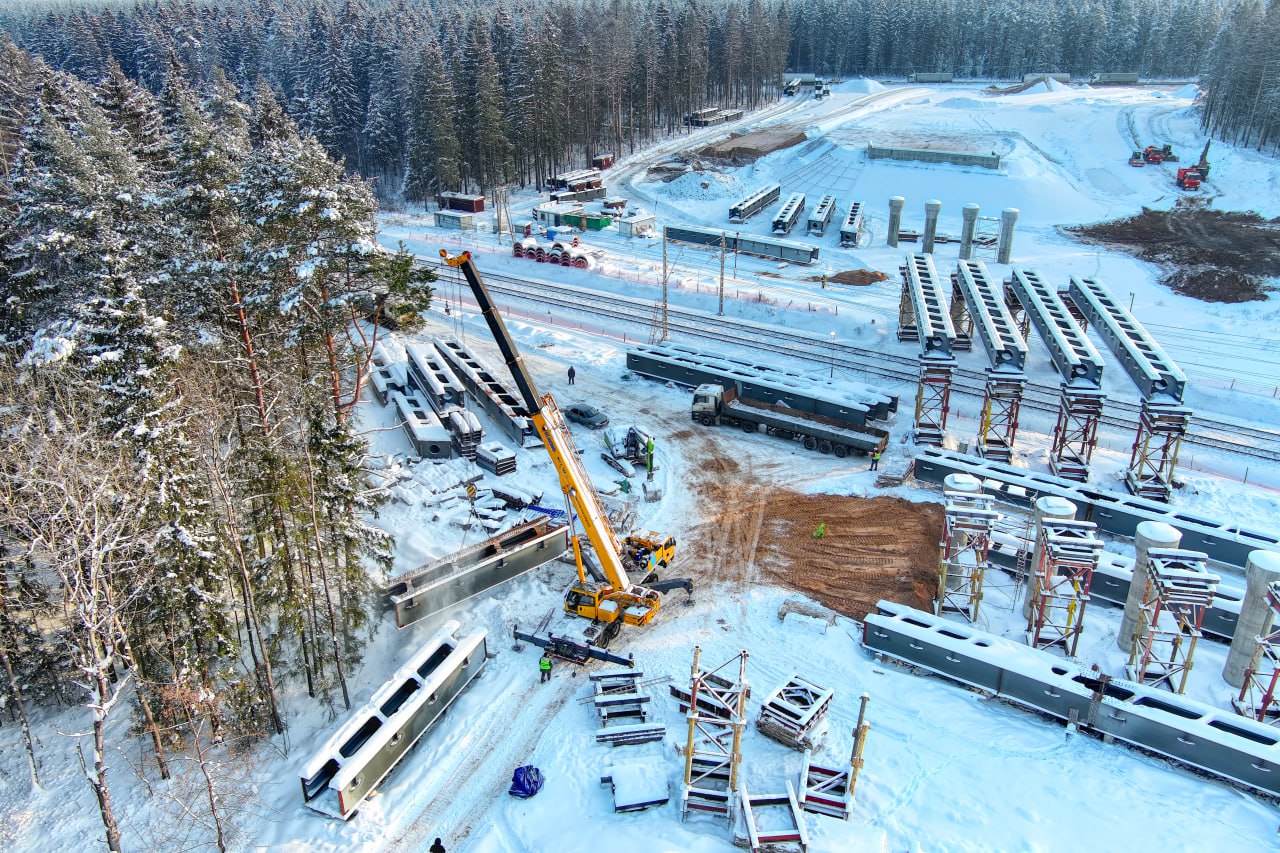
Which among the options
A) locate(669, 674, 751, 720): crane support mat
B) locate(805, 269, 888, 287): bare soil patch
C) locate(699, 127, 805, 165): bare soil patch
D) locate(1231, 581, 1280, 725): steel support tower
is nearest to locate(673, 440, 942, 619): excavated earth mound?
locate(669, 674, 751, 720): crane support mat

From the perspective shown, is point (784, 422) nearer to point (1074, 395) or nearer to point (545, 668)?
point (1074, 395)

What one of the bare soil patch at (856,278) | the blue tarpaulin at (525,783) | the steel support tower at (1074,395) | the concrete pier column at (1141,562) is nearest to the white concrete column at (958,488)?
the concrete pier column at (1141,562)

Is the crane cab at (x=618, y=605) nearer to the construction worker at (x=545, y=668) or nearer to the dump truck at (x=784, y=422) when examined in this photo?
the construction worker at (x=545, y=668)

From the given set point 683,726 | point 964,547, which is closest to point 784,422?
point 964,547

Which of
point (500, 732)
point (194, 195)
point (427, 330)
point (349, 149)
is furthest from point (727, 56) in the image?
point (500, 732)

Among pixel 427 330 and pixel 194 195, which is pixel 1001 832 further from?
pixel 427 330

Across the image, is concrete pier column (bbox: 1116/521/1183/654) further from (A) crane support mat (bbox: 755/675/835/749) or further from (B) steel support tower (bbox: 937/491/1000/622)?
(A) crane support mat (bbox: 755/675/835/749)
